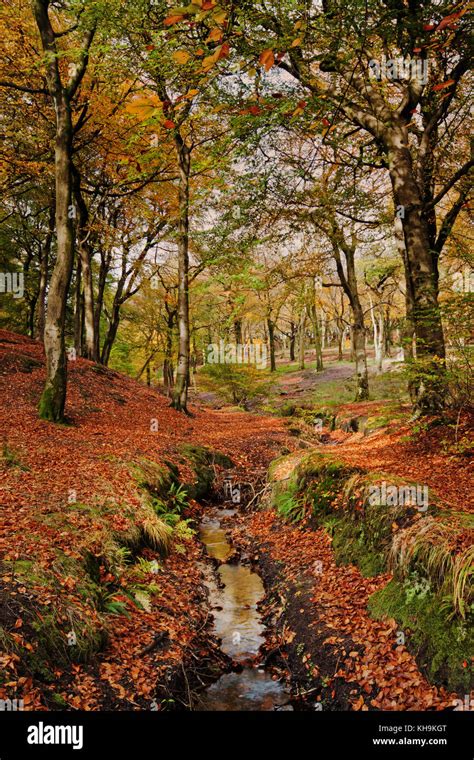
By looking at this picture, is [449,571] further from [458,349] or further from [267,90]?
[267,90]

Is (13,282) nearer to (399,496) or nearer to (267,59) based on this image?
(399,496)

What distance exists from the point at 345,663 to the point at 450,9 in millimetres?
7675

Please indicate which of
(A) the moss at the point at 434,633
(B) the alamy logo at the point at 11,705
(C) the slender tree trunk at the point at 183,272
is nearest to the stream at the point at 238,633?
(A) the moss at the point at 434,633

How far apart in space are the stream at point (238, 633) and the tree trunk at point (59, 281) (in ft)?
15.7

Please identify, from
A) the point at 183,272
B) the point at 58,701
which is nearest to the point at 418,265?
the point at 58,701

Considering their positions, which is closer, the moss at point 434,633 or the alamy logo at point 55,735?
the alamy logo at point 55,735

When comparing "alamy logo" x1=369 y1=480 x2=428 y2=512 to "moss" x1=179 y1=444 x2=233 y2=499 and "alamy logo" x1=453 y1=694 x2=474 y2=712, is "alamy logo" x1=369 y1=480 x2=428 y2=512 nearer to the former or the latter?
"alamy logo" x1=453 y1=694 x2=474 y2=712

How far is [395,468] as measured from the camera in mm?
7340

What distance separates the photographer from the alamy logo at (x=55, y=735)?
338 centimetres

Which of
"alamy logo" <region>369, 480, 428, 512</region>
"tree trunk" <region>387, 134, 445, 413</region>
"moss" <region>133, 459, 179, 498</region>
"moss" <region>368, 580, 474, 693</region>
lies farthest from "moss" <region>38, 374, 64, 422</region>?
"moss" <region>368, 580, 474, 693</region>

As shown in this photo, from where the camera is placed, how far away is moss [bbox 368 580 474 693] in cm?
390

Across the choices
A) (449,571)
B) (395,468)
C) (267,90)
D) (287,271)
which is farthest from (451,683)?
(287,271)

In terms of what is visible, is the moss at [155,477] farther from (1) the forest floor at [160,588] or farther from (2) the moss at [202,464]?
(2) the moss at [202,464]

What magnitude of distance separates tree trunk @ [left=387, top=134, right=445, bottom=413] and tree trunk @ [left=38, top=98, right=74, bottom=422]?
7.26 m
